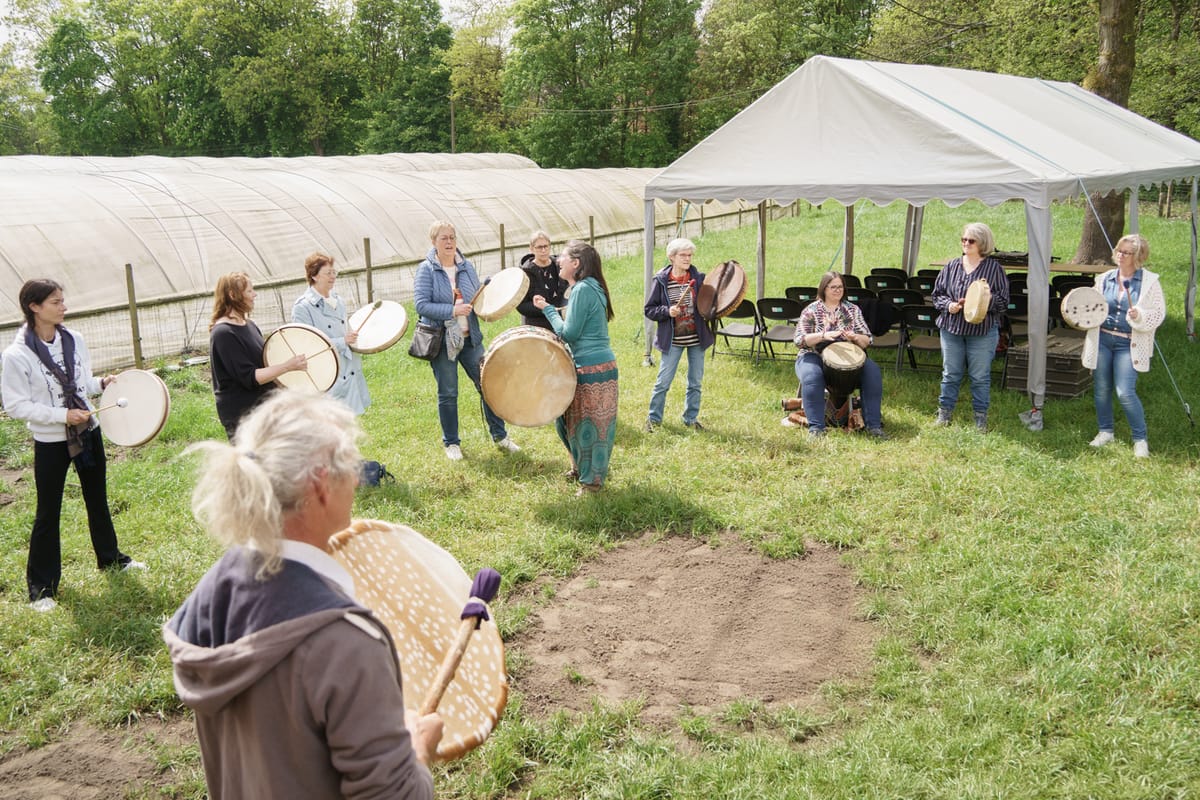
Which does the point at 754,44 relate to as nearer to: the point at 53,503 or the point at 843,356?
the point at 843,356

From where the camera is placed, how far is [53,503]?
17.7 ft

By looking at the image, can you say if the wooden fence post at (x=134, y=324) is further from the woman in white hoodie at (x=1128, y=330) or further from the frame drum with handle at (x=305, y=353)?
the woman in white hoodie at (x=1128, y=330)

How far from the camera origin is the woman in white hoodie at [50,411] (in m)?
5.18

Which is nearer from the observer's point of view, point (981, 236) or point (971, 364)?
point (981, 236)

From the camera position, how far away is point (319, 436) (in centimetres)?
192

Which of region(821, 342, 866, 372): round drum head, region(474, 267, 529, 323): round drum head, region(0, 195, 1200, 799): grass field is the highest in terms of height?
region(474, 267, 529, 323): round drum head

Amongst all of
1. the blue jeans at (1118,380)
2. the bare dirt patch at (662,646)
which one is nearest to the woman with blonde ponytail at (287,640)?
the bare dirt patch at (662,646)

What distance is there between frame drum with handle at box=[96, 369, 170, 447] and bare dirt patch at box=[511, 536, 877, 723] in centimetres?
266

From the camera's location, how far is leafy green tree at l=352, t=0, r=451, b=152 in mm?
51719

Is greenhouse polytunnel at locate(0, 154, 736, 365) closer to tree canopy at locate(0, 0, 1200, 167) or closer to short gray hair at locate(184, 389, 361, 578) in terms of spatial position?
short gray hair at locate(184, 389, 361, 578)

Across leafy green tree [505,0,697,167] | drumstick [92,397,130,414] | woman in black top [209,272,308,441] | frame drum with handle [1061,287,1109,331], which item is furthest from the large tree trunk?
leafy green tree [505,0,697,167]

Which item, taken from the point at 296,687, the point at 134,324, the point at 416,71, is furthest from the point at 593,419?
the point at 416,71

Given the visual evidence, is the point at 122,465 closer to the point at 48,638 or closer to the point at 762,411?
the point at 48,638

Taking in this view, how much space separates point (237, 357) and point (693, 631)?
3.49m
